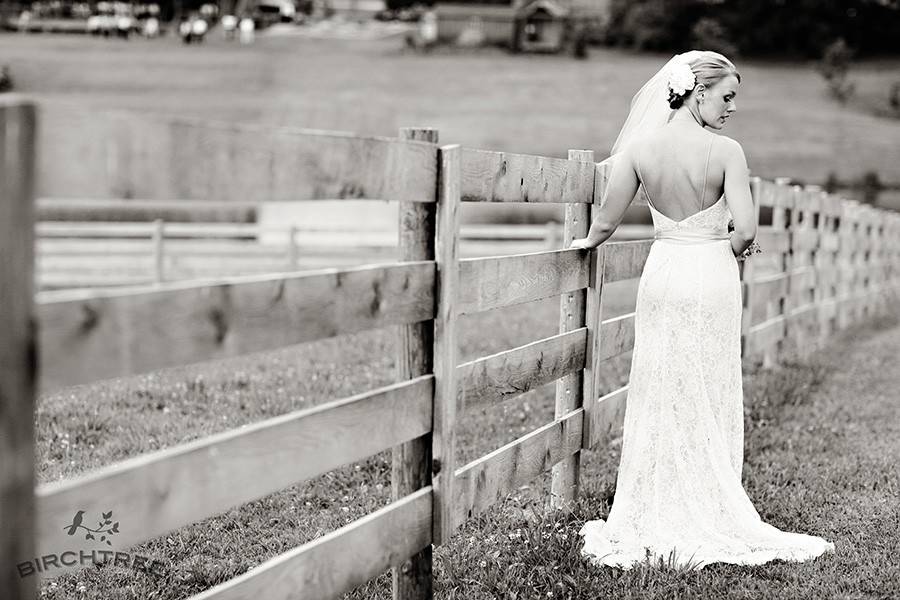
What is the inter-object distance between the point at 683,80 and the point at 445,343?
1.82 m

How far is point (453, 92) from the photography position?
198ft

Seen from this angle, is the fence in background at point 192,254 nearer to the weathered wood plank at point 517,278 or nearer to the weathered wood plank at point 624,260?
the weathered wood plank at point 624,260

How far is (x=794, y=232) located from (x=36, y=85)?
60954 mm

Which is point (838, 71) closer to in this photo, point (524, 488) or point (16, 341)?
point (524, 488)

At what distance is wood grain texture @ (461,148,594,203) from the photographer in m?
4.09

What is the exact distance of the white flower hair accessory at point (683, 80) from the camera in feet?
15.7

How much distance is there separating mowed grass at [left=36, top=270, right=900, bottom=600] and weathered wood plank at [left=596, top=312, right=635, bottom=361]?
2.34 ft

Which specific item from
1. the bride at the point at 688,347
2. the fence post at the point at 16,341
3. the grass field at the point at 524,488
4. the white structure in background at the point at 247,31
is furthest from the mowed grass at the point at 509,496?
the white structure in background at the point at 247,31

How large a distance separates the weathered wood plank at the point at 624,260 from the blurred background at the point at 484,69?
28575 millimetres

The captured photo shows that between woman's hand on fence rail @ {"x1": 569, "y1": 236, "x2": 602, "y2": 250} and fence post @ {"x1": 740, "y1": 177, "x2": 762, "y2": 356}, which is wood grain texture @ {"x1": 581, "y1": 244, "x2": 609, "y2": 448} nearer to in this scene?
woman's hand on fence rail @ {"x1": 569, "y1": 236, "x2": 602, "y2": 250}

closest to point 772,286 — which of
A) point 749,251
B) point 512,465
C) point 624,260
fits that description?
point 624,260

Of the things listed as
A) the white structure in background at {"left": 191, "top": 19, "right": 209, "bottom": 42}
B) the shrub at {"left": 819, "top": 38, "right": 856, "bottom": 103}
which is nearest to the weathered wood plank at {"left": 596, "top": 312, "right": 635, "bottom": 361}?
the shrub at {"left": 819, "top": 38, "right": 856, "bottom": 103}

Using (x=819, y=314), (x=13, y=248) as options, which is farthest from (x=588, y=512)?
(x=819, y=314)

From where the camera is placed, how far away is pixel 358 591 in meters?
4.31
